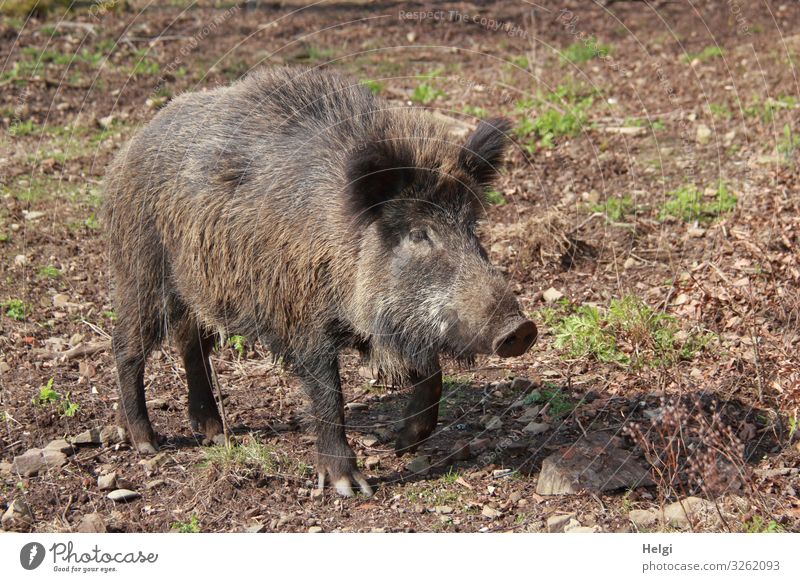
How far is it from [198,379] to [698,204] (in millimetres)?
4985

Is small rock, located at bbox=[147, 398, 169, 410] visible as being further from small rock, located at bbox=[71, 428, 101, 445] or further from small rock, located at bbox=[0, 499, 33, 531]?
small rock, located at bbox=[0, 499, 33, 531]

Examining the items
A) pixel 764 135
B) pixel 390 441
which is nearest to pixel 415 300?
pixel 390 441

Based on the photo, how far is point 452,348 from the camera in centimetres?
544

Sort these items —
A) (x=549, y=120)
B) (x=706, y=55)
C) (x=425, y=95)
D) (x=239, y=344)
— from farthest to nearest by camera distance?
(x=706, y=55)
(x=425, y=95)
(x=549, y=120)
(x=239, y=344)

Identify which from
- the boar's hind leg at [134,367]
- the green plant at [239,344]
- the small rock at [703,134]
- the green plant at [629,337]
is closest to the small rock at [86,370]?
the boar's hind leg at [134,367]

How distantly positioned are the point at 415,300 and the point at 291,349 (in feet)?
3.09

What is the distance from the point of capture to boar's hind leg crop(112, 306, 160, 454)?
21.2 feet

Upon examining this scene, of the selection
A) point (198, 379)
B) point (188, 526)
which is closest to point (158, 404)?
point (198, 379)

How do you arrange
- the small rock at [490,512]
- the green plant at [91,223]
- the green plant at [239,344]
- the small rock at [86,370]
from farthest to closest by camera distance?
the green plant at [91,223], the green plant at [239,344], the small rock at [86,370], the small rock at [490,512]

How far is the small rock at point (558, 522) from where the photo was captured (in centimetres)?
522

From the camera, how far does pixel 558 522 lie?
5.25 meters

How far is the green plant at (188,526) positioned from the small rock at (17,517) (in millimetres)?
842

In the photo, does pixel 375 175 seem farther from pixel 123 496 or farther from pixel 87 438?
pixel 87 438
